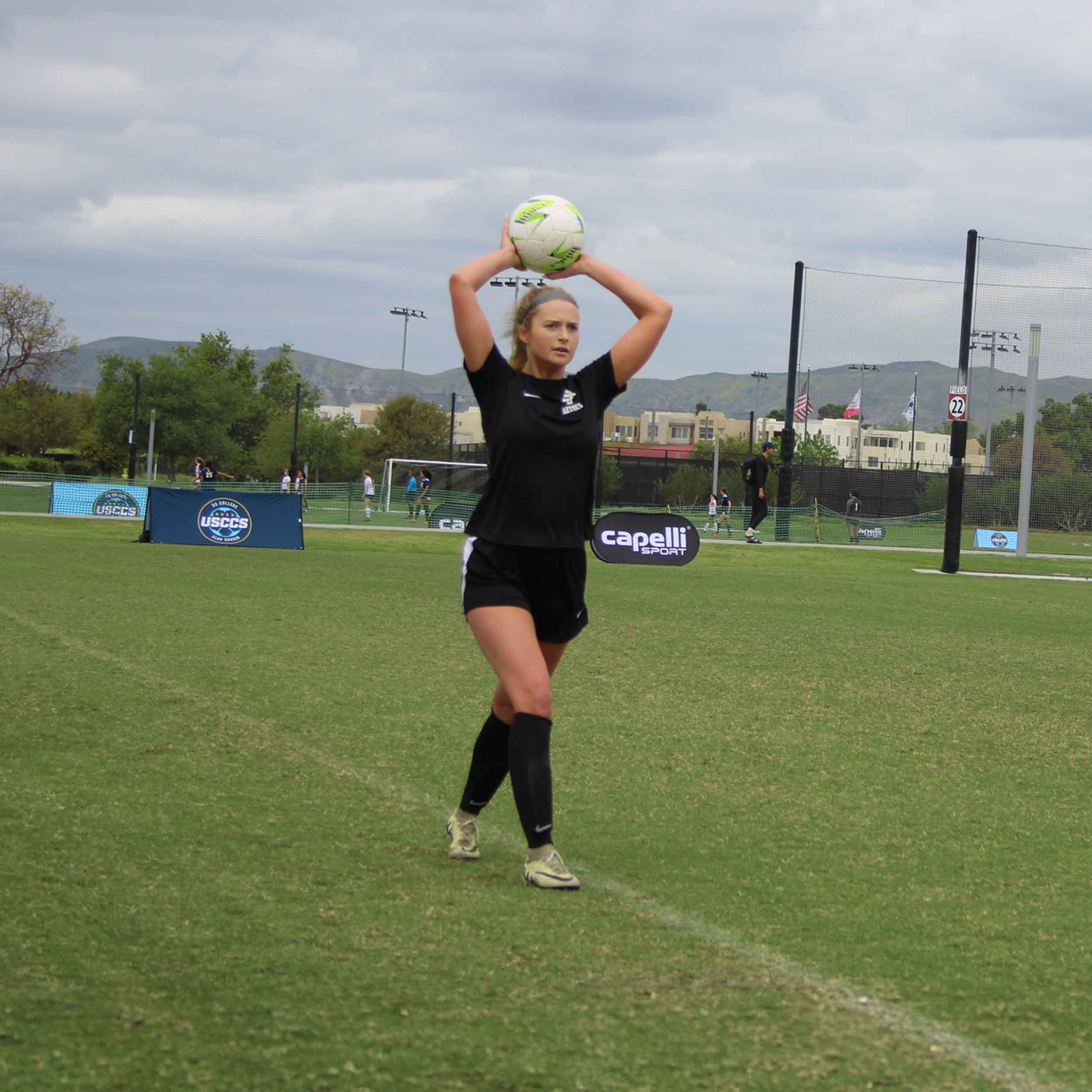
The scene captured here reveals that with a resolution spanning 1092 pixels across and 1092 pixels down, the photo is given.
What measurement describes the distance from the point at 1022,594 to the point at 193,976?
19.6 metres

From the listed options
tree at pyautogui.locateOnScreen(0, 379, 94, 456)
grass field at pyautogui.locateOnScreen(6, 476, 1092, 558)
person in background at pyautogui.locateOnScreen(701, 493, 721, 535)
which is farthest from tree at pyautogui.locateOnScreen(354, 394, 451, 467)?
person in background at pyautogui.locateOnScreen(701, 493, 721, 535)

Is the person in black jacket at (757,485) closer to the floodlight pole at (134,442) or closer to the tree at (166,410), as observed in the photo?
the floodlight pole at (134,442)

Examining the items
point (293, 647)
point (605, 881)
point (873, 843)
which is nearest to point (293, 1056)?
point (605, 881)

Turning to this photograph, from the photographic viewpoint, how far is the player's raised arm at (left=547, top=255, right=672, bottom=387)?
16.5 feet

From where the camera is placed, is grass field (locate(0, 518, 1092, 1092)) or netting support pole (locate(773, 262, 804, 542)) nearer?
grass field (locate(0, 518, 1092, 1092))

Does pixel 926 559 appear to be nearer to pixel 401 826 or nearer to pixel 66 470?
pixel 401 826

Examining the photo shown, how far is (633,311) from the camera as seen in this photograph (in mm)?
5145

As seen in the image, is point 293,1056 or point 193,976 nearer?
point 293,1056

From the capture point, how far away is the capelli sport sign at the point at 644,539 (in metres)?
25.0

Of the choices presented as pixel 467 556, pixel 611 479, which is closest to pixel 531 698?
pixel 467 556

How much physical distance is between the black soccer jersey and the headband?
0.20 metres

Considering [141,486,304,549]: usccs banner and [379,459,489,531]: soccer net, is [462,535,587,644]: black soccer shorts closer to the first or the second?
[141,486,304,549]: usccs banner

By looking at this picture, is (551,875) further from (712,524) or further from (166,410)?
(166,410)

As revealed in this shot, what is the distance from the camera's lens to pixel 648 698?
933cm
